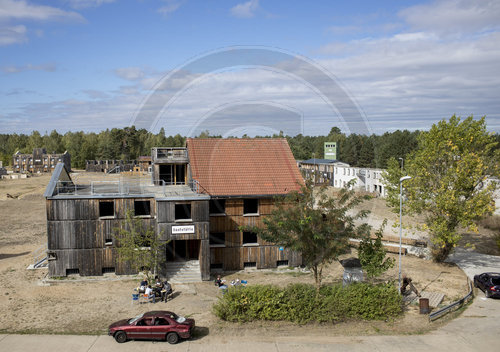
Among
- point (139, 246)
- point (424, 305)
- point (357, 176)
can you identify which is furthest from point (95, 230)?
point (357, 176)

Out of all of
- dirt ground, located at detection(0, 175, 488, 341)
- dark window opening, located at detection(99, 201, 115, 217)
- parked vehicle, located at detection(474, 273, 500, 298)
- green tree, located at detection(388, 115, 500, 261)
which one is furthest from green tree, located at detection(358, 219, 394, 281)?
dark window opening, located at detection(99, 201, 115, 217)

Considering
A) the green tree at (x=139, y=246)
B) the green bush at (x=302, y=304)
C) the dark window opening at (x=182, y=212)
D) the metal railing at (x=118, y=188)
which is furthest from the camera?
the metal railing at (x=118, y=188)

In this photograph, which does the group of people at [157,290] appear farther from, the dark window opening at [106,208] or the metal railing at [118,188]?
the metal railing at [118,188]

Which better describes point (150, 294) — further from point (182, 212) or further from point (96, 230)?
point (96, 230)

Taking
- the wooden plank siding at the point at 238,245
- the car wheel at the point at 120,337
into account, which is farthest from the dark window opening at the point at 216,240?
the car wheel at the point at 120,337

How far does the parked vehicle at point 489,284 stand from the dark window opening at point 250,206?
16352mm

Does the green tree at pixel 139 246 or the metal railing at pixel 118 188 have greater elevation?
the metal railing at pixel 118 188

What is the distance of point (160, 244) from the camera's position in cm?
2869

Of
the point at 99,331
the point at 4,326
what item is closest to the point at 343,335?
the point at 99,331

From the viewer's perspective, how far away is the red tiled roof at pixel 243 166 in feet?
107

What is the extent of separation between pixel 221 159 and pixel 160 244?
9515mm

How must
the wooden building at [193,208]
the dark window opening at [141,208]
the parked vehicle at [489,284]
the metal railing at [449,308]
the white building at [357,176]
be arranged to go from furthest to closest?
the white building at [357,176] < the dark window opening at [141,208] < the wooden building at [193,208] < the parked vehicle at [489,284] < the metal railing at [449,308]

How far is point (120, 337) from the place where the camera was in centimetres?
1983

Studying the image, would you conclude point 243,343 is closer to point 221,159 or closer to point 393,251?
point 221,159
